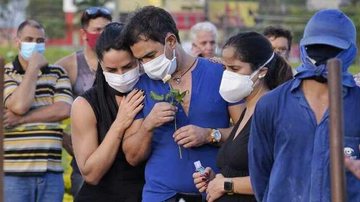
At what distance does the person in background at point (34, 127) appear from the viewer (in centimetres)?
747

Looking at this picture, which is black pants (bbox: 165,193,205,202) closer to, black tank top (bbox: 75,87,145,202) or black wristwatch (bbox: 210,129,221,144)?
black wristwatch (bbox: 210,129,221,144)

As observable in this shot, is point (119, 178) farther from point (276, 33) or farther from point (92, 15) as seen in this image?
point (276, 33)

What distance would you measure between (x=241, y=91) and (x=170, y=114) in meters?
0.46

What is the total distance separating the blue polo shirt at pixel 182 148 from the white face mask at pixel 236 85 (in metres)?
0.27

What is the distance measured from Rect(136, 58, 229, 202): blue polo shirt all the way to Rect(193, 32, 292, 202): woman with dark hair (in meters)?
0.19

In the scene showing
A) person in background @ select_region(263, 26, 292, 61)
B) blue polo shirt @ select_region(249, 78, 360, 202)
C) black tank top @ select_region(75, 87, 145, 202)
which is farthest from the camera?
person in background @ select_region(263, 26, 292, 61)

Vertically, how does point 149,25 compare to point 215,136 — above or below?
above

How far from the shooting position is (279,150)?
4395mm

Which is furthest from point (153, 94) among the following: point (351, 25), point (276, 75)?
point (351, 25)

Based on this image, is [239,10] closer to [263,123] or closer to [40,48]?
[40,48]

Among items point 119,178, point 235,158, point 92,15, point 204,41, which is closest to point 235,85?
point 235,158

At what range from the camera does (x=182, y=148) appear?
561 cm

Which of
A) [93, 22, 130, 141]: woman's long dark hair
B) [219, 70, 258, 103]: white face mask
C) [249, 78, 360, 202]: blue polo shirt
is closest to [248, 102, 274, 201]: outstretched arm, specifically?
[249, 78, 360, 202]: blue polo shirt

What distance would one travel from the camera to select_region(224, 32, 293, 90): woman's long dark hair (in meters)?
5.29
